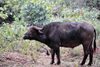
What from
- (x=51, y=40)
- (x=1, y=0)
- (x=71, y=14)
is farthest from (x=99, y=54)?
(x=1, y=0)

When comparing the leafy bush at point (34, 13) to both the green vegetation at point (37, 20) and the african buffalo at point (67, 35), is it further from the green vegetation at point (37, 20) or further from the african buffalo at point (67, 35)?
the african buffalo at point (67, 35)

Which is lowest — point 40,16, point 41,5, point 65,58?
point 65,58

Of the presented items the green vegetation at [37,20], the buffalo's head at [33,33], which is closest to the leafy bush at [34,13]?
the green vegetation at [37,20]

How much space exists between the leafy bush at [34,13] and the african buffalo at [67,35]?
13.1 meters

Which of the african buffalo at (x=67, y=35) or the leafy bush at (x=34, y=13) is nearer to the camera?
the african buffalo at (x=67, y=35)

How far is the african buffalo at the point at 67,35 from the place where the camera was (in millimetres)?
6281

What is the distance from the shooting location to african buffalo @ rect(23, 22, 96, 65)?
20.6 ft

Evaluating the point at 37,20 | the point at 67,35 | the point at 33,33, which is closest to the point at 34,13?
the point at 37,20

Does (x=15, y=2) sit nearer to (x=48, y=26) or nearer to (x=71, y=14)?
(x=71, y=14)

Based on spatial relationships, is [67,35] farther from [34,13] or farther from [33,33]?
[34,13]

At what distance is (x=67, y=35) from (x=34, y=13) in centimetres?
1404

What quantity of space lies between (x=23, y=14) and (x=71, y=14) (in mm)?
8828

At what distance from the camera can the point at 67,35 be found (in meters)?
6.52

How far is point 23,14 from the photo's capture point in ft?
67.8
